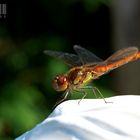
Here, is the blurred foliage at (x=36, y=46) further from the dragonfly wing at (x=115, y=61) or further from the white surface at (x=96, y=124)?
the white surface at (x=96, y=124)

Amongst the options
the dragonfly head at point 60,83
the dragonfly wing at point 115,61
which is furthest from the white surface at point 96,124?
the dragonfly wing at point 115,61

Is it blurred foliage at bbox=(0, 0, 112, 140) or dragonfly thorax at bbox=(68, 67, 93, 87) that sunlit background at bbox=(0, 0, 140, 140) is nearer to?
blurred foliage at bbox=(0, 0, 112, 140)

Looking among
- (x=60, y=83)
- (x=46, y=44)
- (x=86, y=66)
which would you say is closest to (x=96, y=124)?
(x=60, y=83)

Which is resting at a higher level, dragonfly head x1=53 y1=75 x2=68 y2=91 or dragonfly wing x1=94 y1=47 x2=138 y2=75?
dragonfly wing x1=94 y1=47 x2=138 y2=75

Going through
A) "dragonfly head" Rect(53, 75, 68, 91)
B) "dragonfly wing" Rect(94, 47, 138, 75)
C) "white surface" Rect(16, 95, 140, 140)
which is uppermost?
"white surface" Rect(16, 95, 140, 140)

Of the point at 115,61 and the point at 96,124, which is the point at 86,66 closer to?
the point at 115,61

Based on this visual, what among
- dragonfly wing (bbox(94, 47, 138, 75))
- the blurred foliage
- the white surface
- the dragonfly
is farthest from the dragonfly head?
the blurred foliage
